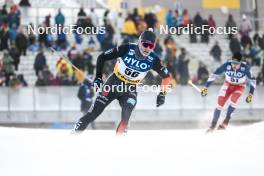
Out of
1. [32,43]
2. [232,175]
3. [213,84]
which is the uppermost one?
[32,43]

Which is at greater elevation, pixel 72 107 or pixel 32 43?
pixel 32 43

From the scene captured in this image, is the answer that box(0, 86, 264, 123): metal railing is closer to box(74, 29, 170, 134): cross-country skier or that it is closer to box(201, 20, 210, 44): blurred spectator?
box(74, 29, 170, 134): cross-country skier

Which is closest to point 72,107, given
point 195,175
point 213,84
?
point 213,84

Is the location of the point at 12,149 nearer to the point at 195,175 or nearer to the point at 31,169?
the point at 31,169

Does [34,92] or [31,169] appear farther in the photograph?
[34,92]

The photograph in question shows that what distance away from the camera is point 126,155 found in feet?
11.7

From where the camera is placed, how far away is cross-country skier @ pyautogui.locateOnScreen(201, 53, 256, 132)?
4.55m

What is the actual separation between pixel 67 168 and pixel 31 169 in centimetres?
18

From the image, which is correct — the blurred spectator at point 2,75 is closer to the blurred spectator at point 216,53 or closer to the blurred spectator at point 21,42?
the blurred spectator at point 21,42

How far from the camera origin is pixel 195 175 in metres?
3.41

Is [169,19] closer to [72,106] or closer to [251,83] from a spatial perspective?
[251,83]

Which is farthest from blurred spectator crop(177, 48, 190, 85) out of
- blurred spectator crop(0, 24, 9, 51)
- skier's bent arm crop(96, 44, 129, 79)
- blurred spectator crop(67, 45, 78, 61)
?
blurred spectator crop(0, 24, 9, 51)

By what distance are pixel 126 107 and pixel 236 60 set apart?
0.87m

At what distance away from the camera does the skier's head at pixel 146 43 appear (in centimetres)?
412
